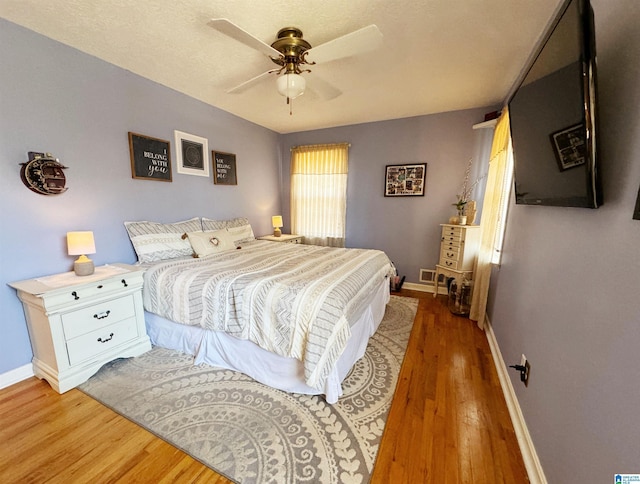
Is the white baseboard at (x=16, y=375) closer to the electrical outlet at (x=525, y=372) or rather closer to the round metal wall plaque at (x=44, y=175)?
the round metal wall plaque at (x=44, y=175)

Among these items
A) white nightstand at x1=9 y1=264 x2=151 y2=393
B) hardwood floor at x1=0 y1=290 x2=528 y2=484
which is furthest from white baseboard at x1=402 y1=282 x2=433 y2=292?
white nightstand at x1=9 y1=264 x2=151 y2=393

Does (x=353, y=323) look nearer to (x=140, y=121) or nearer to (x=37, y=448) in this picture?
(x=37, y=448)

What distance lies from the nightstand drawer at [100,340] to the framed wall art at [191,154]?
180 centimetres

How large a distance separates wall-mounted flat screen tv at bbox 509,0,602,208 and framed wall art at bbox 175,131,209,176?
3.19 m

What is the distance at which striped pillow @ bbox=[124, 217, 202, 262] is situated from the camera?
2440 millimetres

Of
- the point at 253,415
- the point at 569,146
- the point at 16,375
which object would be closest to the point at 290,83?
the point at 569,146

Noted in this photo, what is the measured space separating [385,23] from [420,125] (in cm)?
211

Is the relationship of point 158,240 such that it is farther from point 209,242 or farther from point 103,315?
point 103,315

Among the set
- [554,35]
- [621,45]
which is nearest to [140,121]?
[554,35]

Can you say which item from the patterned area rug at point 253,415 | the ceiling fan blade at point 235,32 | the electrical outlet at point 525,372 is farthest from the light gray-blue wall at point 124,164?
the electrical outlet at point 525,372

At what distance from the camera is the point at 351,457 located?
4.30 ft

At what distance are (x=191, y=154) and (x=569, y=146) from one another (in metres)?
3.40

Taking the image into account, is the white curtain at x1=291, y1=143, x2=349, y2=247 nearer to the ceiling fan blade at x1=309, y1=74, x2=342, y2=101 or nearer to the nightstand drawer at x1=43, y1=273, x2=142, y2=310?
the ceiling fan blade at x1=309, y1=74, x2=342, y2=101

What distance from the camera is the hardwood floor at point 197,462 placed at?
1.23 m
